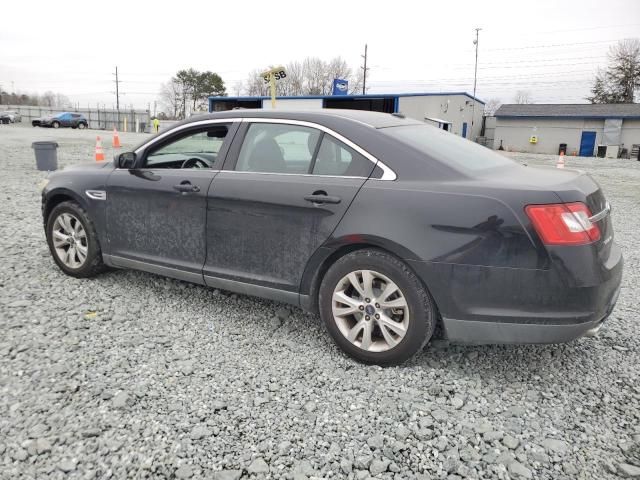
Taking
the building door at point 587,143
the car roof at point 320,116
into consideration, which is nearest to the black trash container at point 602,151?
the building door at point 587,143

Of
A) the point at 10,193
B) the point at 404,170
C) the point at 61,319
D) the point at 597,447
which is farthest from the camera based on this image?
the point at 10,193

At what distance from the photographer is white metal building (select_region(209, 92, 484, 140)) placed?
1449 inches

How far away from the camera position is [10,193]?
925cm

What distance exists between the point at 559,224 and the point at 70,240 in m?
4.02

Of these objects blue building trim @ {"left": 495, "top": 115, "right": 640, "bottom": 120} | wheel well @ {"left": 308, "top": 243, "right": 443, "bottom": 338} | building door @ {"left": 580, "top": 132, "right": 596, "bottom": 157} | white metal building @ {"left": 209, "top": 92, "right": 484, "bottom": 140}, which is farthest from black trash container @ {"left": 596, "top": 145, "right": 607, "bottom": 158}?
wheel well @ {"left": 308, "top": 243, "right": 443, "bottom": 338}

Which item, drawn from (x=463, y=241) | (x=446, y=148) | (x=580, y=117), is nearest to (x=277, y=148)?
(x=446, y=148)

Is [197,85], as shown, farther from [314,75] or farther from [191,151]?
[191,151]

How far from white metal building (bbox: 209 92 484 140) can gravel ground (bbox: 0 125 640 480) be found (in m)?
30.3

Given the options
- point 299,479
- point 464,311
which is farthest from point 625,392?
point 299,479

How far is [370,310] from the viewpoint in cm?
316

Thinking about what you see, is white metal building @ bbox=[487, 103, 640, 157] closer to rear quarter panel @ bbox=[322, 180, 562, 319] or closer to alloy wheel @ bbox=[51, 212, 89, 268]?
rear quarter panel @ bbox=[322, 180, 562, 319]

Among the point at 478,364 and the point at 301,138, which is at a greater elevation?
the point at 301,138

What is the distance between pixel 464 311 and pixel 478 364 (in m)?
0.62

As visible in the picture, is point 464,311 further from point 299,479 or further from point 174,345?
point 174,345
